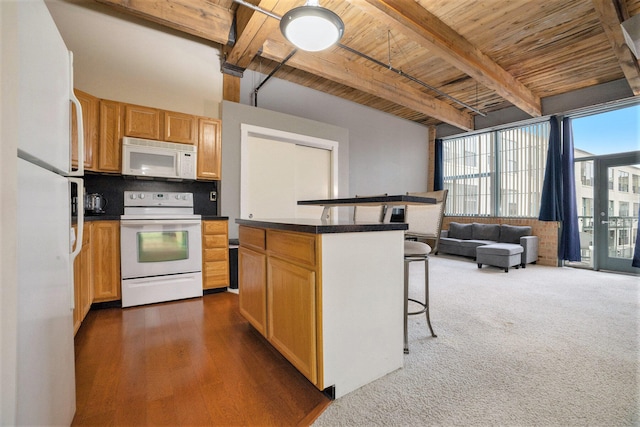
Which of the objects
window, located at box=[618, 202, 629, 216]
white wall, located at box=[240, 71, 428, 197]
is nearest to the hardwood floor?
white wall, located at box=[240, 71, 428, 197]

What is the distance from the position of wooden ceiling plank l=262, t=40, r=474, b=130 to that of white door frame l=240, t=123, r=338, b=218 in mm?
936

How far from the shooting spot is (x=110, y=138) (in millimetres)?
3047

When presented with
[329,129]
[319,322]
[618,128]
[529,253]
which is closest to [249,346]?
[319,322]

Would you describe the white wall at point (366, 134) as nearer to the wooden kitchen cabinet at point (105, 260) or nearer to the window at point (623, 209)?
the wooden kitchen cabinet at point (105, 260)

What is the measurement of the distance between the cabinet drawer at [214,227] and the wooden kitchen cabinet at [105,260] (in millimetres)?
840

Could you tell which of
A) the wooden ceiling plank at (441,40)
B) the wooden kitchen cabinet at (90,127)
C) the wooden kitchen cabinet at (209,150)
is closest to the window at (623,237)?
the wooden ceiling plank at (441,40)

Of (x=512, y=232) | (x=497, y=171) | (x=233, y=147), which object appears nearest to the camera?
(x=233, y=147)

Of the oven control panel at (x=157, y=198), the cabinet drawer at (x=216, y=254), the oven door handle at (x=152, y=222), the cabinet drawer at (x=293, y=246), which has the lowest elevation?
the cabinet drawer at (x=216, y=254)

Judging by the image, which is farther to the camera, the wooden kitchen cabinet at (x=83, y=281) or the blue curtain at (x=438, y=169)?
the blue curtain at (x=438, y=169)

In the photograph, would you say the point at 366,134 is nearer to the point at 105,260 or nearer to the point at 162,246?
the point at 162,246

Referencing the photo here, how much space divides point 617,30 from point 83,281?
228 inches

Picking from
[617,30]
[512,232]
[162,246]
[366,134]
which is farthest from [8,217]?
[512,232]

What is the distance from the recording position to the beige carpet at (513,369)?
52.6 inches

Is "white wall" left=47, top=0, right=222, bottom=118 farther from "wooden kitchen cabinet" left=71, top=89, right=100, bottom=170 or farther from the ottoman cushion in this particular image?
the ottoman cushion
